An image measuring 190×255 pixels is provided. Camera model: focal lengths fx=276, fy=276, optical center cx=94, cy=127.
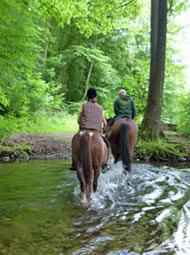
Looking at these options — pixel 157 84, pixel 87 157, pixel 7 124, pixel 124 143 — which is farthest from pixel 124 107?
pixel 157 84

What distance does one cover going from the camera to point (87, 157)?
4520 millimetres

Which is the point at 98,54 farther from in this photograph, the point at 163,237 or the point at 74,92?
the point at 163,237

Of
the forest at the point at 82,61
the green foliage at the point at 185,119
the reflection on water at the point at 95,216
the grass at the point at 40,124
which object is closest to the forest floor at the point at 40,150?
the grass at the point at 40,124

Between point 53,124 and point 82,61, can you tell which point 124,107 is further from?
point 82,61

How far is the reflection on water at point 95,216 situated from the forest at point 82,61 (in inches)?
106

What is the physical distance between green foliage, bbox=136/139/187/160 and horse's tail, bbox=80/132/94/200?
604cm

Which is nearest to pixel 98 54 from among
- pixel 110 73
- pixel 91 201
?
pixel 110 73

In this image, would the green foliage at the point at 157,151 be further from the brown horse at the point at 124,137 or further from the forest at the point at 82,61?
the brown horse at the point at 124,137

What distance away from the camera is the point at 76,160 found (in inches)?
184

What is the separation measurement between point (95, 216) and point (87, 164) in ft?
2.95

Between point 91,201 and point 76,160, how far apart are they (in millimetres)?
723

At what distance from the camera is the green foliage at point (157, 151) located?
10289 millimetres

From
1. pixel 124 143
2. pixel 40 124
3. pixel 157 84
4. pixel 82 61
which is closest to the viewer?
pixel 124 143

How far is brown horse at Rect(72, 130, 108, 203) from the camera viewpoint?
4.54 metres
